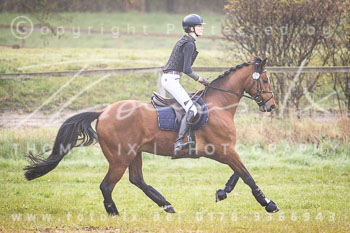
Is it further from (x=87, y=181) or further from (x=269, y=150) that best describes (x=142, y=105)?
(x=269, y=150)

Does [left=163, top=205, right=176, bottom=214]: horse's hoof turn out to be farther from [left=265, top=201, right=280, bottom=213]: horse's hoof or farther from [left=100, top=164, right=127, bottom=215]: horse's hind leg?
[left=265, top=201, right=280, bottom=213]: horse's hoof

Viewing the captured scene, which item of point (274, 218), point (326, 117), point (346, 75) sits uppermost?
point (346, 75)

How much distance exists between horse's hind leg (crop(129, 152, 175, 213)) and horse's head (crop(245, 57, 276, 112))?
79.4 inches

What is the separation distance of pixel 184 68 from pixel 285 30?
300 inches

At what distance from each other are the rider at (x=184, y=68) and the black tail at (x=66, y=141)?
1196 mm

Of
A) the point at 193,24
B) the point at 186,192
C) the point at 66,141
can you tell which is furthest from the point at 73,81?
the point at 193,24

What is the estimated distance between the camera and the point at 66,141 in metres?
8.29

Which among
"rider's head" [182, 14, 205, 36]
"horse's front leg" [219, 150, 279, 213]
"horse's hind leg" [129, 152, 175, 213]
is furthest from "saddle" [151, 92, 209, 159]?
"rider's head" [182, 14, 205, 36]

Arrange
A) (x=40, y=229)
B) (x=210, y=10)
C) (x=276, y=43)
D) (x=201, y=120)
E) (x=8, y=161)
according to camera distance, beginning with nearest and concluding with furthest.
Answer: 1. (x=40, y=229)
2. (x=201, y=120)
3. (x=8, y=161)
4. (x=276, y=43)
5. (x=210, y=10)

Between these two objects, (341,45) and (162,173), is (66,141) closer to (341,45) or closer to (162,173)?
(162,173)

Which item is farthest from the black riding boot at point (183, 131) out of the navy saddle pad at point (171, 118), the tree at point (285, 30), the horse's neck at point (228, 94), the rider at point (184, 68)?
the tree at point (285, 30)

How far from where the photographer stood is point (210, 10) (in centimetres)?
3994

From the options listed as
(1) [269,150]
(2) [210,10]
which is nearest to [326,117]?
(1) [269,150]

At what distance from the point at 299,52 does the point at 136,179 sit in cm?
836
